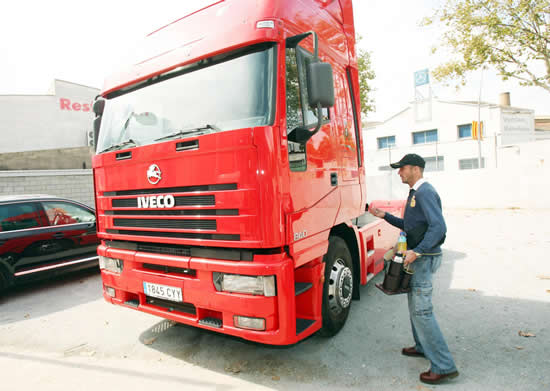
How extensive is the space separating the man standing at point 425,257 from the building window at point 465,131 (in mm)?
29398

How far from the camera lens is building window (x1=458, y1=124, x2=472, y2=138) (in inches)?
1115

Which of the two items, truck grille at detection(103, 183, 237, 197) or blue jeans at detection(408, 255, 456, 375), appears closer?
truck grille at detection(103, 183, 237, 197)

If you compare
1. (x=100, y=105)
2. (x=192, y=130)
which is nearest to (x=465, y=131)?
(x=100, y=105)

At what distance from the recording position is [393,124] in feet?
107

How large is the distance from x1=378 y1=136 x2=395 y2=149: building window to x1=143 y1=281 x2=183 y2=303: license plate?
32048mm

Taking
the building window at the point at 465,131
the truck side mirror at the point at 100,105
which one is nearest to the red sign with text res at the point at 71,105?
the truck side mirror at the point at 100,105

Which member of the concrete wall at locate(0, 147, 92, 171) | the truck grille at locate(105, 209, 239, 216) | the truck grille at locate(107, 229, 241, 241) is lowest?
the truck grille at locate(107, 229, 241, 241)

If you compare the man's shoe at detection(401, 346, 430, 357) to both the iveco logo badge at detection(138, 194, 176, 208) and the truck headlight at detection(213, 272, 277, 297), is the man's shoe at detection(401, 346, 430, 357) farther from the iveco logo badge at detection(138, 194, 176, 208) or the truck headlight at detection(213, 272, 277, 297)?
the iveco logo badge at detection(138, 194, 176, 208)

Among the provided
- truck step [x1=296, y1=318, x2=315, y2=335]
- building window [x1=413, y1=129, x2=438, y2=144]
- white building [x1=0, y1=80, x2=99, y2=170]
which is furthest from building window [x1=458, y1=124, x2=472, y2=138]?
truck step [x1=296, y1=318, x2=315, y2=335]

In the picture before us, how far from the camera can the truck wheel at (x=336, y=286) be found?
3497 mm

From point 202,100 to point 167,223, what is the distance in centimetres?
113

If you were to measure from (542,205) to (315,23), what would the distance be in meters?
13.9

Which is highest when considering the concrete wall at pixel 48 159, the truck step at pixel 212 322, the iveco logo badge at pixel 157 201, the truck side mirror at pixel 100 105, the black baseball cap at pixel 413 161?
the concrete wall at pixel 48 159

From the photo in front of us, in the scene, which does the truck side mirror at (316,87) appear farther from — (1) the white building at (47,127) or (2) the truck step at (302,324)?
(1) the white building at (47,127)
